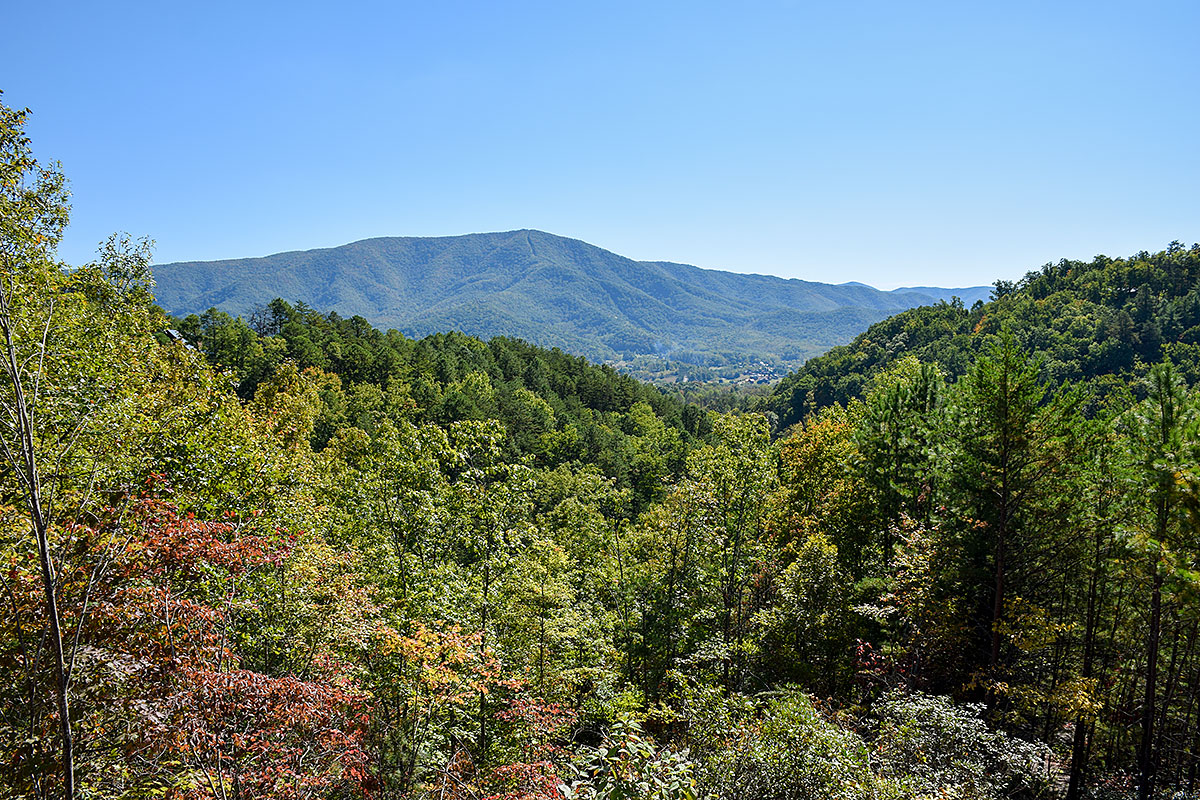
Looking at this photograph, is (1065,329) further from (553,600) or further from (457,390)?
(553,600)

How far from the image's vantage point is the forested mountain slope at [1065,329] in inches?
2793

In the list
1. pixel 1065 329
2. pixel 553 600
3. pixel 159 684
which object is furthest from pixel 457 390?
pixel 1065 329

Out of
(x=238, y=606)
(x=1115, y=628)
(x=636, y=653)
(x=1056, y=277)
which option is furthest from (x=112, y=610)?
(x=1056, y=277)

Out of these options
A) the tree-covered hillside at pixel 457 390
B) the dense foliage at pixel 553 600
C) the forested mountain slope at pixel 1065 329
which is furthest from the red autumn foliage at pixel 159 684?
the forested mountain slope at pixel 1065 329

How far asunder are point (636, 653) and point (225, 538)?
12682 millimetres

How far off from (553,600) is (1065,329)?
3707 inches

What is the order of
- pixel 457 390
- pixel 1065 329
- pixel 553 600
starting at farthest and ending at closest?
pixel 1065 329 → pixel 457 390 → pixel 553 600

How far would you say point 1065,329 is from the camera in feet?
266

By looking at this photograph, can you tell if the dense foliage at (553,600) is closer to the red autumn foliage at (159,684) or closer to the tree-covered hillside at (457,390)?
the red autumn foliage at (159,684)

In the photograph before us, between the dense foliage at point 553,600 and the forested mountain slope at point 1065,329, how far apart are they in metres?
41.4

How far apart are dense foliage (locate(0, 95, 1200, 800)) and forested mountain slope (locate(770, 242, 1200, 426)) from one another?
41388 millimetres

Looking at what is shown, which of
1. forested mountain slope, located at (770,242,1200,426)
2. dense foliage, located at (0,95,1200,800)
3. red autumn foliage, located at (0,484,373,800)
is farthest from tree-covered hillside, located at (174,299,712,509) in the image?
red autumn foliage, located at (0,484,373,800)

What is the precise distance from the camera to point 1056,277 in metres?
104

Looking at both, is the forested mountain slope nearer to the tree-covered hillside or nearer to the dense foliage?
the tree-covered hillside
